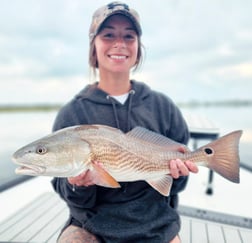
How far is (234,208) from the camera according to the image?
327 centimetres

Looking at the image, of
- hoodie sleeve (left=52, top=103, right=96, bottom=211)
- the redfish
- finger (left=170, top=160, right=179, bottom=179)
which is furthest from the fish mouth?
finger (left=170, top=160, right=179, bottom=179)

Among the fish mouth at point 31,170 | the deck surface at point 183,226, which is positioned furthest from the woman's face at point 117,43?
the deck surface at point 183,226

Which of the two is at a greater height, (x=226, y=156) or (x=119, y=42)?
(x=119, y=42)

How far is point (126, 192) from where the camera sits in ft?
6.69

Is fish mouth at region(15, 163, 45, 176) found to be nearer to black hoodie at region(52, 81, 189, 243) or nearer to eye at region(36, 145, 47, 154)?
eye at region(36, 145, 47, 154)

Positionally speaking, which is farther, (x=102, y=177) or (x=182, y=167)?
(x=182, y=167)

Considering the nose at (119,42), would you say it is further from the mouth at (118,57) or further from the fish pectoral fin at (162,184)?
the fish pectoral fin at (162,184)

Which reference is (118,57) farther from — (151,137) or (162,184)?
(162,184)

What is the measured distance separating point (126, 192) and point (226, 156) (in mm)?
674

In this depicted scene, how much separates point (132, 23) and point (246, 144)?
31.0 feet

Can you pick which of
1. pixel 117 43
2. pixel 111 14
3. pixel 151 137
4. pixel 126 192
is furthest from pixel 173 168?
pixel 111 14

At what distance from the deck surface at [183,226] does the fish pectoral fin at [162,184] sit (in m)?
0.97

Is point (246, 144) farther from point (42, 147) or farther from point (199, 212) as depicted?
point (42, 147)

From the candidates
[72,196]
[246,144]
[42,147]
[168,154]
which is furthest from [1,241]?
[246,144]
